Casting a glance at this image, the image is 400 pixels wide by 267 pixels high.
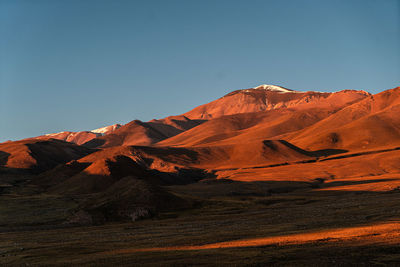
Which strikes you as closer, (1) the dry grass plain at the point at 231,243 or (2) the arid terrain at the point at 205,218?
(1) the dry grass plain at the point at 231,243

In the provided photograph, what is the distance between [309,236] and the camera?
40281mm

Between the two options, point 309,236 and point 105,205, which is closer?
point 309,236

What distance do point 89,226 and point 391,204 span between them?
4871 centimetres

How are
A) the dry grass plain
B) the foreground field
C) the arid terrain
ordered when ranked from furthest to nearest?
the arid terrain → the dry grass plain → the foreground field

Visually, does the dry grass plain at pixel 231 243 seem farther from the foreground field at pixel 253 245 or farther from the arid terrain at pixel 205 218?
the arid terrain at pixel 205 218

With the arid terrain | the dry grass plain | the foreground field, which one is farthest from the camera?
the arid terrain

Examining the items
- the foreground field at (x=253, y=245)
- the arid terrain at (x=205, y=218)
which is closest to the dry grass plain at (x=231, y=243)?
the foreground field at (x=253, y=245)

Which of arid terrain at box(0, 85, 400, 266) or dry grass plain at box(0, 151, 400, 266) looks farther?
arid terrain at box(0, 85, 400, 266)

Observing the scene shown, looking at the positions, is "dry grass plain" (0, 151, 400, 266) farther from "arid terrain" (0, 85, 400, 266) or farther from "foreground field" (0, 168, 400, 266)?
"arid terrain" (0, 85, 400, 266)

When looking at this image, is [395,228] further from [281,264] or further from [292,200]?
[292,200]

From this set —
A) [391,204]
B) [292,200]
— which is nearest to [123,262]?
[391,204]

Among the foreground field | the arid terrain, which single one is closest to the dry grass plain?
the foreground field

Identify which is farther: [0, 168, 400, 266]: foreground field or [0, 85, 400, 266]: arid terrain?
[0, 85, 400, 266]: arid terrain

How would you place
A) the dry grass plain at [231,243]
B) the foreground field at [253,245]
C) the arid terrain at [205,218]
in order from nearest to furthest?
the foreground field at [253,245], the dry grass plain at [231,243], the arid terrain at [205,218]
